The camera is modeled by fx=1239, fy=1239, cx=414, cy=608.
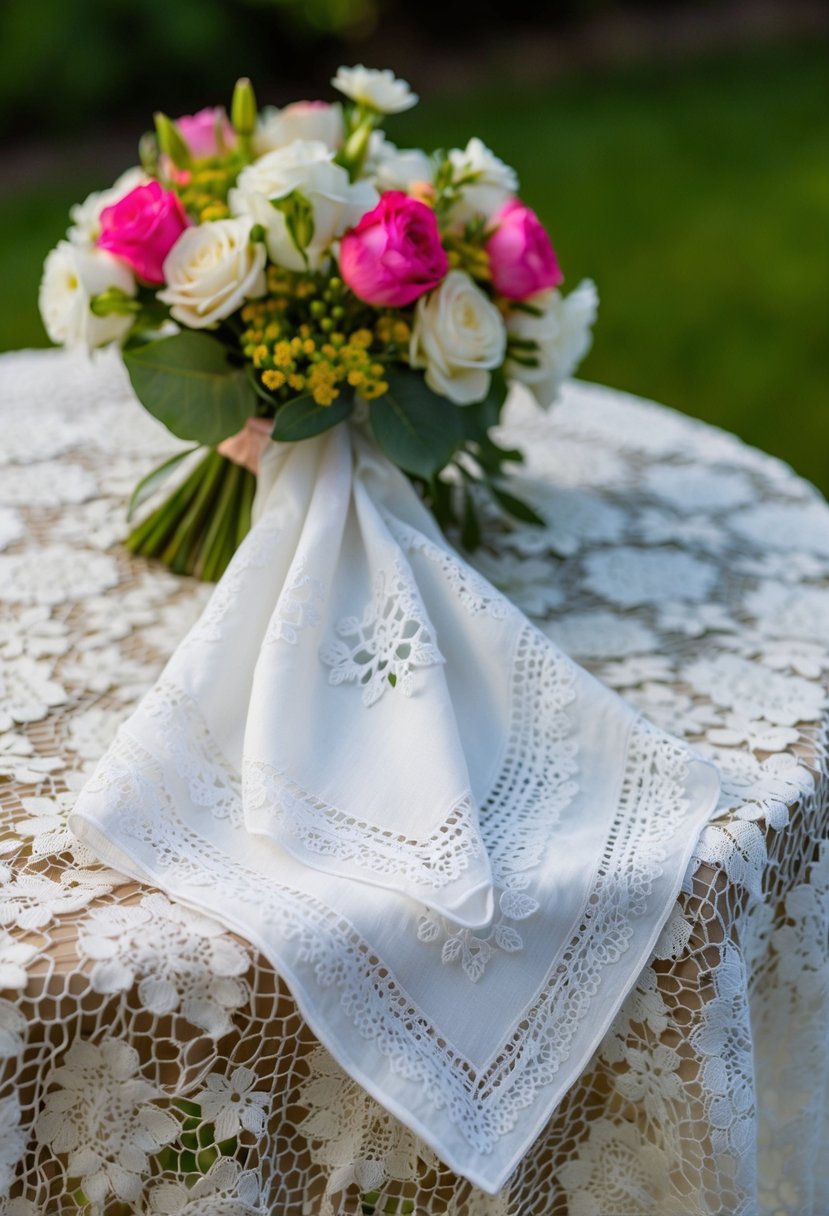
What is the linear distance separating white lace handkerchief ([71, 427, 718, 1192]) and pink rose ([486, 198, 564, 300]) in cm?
42

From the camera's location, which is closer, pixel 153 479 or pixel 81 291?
pixel 81 291

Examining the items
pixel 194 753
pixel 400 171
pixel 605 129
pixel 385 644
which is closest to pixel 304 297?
pixel 400 171

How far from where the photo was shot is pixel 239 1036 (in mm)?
1138

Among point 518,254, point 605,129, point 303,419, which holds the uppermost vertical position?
point 605,129

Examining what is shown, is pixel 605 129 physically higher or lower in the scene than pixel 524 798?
higher

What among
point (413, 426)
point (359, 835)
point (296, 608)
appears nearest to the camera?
point (359, 835)

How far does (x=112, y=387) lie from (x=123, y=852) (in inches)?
56.4

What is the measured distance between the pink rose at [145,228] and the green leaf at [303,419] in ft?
0.82

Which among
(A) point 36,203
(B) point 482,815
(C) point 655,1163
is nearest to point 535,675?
(B) point 482,815

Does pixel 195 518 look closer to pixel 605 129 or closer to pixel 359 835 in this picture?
pixel 359 835

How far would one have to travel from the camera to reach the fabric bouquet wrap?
45.7 inches

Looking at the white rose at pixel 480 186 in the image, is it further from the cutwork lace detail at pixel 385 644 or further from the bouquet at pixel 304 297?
the cutwork lace detail at pixel 385 644

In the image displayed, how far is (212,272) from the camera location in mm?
1526

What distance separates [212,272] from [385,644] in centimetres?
52
